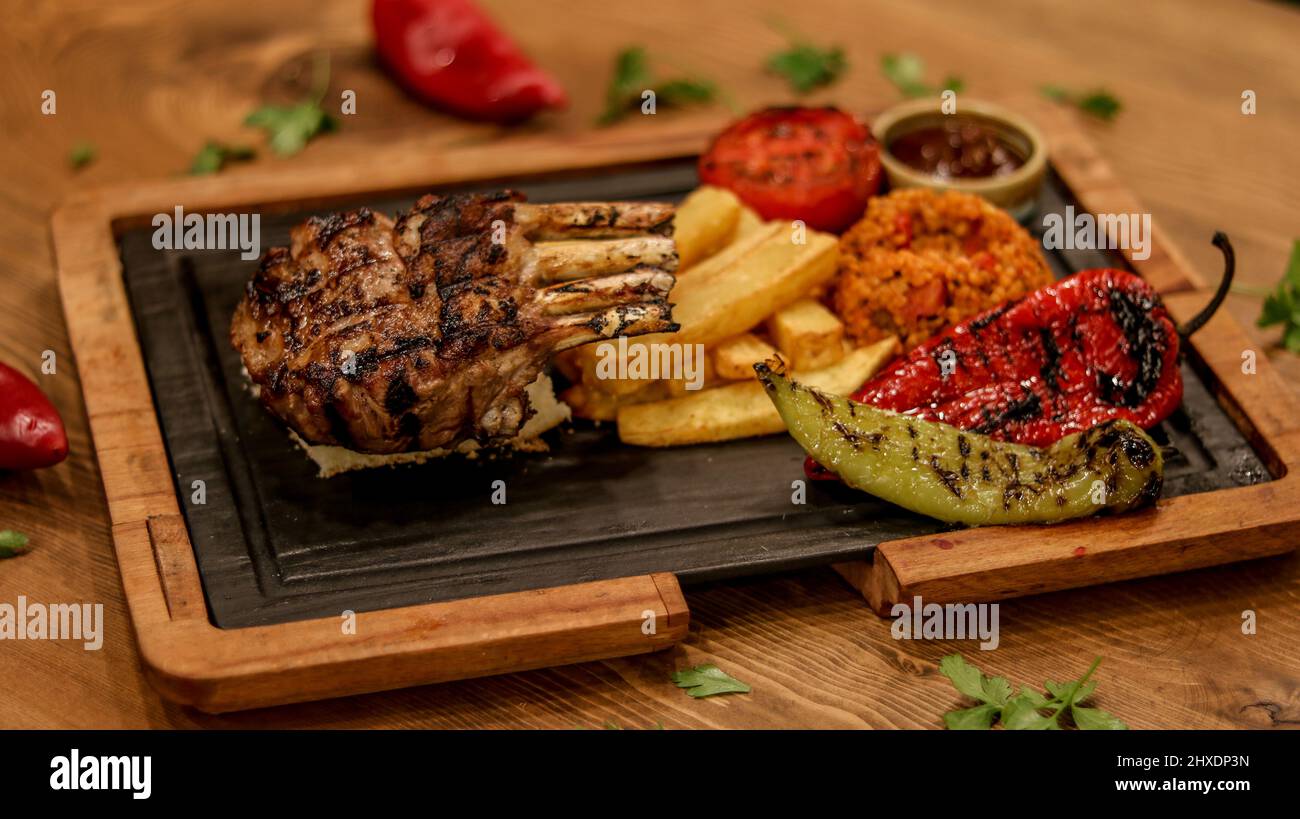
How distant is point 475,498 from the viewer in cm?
469

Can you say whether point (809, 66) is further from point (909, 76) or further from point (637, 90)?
point (637, 90)

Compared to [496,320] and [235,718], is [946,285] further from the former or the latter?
[235,718]

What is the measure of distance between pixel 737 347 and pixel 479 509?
3.62 ft

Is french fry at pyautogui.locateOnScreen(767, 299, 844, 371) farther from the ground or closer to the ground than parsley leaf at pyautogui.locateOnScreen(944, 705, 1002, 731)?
farther from the ground

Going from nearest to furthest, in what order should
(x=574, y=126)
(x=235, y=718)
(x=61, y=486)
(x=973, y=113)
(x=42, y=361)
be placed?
(x=235, y=718) → (x=61, y=486) → (x=42, y=361) → (x=973, y=113) → (x=574, y=126)

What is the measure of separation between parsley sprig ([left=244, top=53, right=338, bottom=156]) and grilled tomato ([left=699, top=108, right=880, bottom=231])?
2070mm


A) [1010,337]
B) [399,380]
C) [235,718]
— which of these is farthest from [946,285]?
[235,718]

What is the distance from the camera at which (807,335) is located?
16.4 ft

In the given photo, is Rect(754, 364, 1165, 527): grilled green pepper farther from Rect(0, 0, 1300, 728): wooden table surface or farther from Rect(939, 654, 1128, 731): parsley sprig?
Rect(939, 654, 1128, 731): parsley sprig

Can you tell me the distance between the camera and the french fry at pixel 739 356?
493 centimetres

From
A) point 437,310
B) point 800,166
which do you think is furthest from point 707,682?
point 800,166

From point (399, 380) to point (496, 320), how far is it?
373mm

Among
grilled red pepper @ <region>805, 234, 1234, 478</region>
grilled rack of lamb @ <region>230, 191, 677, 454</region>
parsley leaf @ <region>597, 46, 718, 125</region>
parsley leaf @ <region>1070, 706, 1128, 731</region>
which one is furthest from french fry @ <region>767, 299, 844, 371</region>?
parsley leaf @ <region>597, 46, 718, 125</region>

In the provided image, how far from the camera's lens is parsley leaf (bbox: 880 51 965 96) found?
22.8 feet
